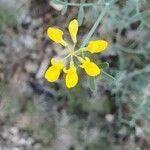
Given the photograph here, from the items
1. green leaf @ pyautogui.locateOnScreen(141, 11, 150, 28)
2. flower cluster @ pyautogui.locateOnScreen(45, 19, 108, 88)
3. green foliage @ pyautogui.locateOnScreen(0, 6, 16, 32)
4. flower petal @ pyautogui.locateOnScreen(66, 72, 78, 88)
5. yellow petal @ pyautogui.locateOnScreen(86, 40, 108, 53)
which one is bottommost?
green foliage @ pyautogui.locateOnScreen(0, 6, 16, 32)

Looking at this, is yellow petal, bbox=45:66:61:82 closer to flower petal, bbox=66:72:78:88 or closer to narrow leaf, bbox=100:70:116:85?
flower petal, bbox=66:72:78:88

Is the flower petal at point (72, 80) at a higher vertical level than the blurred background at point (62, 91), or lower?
higher

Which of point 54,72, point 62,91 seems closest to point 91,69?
point 54,72

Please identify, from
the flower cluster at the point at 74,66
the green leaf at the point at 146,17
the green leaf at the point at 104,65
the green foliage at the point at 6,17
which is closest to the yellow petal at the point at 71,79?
the flower cluster at the point at 74,66

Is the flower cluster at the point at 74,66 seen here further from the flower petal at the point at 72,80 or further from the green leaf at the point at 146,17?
the green leaf at the point at 146,17

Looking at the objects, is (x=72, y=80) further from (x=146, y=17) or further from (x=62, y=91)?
(x=62, y=91)

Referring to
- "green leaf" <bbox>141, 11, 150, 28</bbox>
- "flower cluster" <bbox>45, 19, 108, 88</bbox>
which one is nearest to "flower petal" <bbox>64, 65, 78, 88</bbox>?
"flower cluster" <bbox>45, 19, 108, 88</bbox>

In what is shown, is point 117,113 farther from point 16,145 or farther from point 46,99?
point 16,145

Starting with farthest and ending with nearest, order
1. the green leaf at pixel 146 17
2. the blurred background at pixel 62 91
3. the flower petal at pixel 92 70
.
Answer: the blurred background at pixel 62 91, the green leaf at pixel 146 17, the flower petal at pixel 92 70
